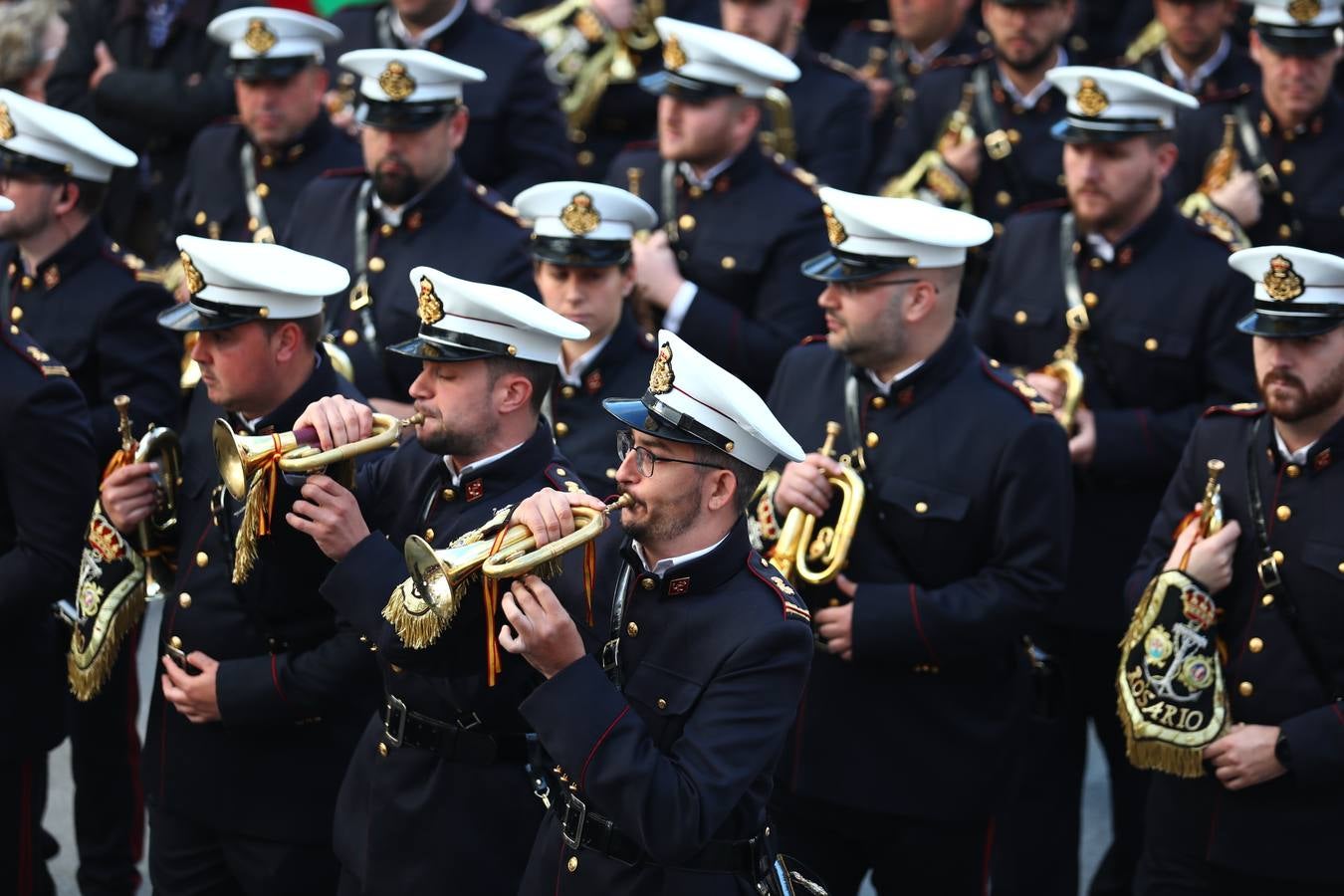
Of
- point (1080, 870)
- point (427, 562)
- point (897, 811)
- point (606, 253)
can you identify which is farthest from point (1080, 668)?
point (427, 562)

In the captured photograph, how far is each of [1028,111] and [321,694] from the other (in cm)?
511

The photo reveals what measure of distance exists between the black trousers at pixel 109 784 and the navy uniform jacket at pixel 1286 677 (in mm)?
3981

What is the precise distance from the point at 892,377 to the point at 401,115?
2.55m

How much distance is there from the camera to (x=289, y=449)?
545cm

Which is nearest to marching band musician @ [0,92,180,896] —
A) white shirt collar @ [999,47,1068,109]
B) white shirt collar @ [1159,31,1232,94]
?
white shirt collar @ [999,47,1068,109]

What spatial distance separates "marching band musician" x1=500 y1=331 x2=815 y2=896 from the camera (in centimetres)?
472

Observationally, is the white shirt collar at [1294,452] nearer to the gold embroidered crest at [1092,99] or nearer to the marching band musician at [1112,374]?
the marching band musician at [1112,374]

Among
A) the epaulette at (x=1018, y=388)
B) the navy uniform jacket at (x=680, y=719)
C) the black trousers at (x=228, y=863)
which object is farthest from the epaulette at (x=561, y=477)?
the epaulette at (x=1018, y=388)

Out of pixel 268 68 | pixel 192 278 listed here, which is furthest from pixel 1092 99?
pixel 268 68

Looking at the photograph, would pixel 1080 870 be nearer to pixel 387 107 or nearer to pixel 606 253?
pixel 606 253

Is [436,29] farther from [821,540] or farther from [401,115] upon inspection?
[821,540]

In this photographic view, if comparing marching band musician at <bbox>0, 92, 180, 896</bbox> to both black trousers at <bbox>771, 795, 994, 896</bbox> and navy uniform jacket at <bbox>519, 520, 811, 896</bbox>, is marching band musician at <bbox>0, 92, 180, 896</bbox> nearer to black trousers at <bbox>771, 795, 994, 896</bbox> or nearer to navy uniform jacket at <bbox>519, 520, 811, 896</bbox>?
black trousers at <bbox>771, 795, 994, 896</bbox>

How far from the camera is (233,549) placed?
19.8 feet

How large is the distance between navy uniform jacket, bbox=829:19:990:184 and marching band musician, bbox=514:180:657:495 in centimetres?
333
